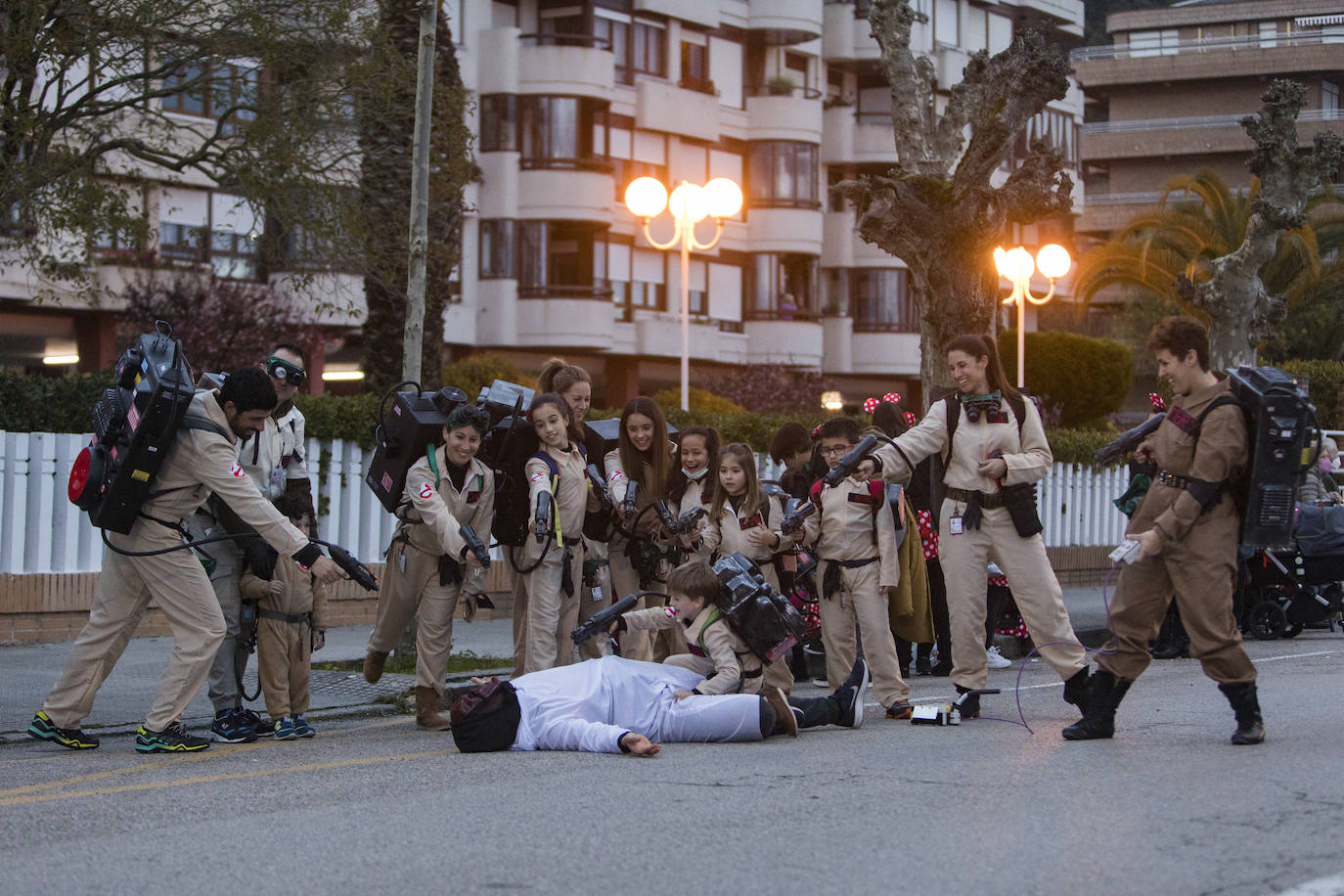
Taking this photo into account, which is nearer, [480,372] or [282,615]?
[282,615]

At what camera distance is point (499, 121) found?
43.5 m

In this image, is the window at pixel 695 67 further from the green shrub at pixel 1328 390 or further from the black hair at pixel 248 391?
the black hair at pixel 248 391

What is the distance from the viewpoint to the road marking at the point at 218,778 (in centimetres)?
726

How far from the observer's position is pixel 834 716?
9.16m

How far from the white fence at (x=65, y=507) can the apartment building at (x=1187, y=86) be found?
5006cm

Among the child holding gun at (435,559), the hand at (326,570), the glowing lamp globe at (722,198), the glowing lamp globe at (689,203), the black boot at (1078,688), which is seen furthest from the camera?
the glowing lamp globe at (689,203)

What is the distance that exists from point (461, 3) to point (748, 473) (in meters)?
33.9

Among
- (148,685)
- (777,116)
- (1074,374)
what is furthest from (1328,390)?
(148,685)

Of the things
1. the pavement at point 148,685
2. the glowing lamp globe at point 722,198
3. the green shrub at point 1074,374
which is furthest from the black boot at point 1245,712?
the green shrub at point 1074,374

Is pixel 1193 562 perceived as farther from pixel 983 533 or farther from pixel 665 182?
pixel 665 182

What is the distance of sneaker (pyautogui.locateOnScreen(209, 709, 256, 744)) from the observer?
29.8 ft

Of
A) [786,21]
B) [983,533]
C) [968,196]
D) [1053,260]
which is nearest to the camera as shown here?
[983,533]

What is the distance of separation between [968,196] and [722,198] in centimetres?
614

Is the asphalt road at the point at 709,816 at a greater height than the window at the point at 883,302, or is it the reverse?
the window at the point at 883,302
